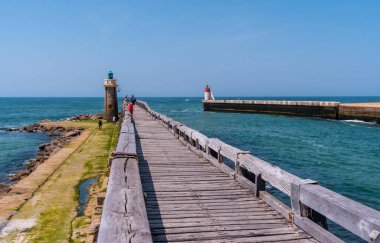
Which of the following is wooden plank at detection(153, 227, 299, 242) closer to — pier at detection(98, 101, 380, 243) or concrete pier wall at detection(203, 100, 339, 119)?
pier at detection(98, 101, 380, 243)

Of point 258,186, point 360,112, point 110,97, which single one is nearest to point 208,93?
point 360,112

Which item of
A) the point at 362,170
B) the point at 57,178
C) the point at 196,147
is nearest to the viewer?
the point at 196,147

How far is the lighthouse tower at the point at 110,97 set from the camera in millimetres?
32938

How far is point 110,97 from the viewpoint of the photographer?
1302 inches

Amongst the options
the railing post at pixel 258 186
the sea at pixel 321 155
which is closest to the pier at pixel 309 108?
the sea at pixel 321 155

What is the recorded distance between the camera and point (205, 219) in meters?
5.31

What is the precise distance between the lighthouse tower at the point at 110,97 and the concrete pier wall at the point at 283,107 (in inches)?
1098

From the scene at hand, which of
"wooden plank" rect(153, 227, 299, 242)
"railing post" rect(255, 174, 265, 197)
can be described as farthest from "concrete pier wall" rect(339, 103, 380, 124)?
"wooden plank" rect(153, 227, 299, 242)

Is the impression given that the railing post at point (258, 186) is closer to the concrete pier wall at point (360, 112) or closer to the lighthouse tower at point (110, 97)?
the lighthouse tower at point (110, 97)

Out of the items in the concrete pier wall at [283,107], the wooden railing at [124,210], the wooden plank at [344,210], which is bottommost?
the concrete pier wall at [283,107]

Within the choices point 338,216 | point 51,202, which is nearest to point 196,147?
→ point 51,202

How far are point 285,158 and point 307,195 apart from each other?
14.5 meters

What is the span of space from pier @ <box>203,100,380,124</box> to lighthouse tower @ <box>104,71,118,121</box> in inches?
1079

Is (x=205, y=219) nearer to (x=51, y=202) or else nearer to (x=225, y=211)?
(x=225, y=211)
